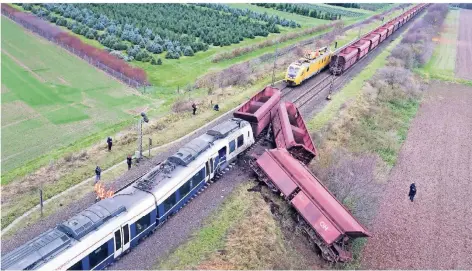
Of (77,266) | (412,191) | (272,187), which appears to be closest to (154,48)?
(272,187)

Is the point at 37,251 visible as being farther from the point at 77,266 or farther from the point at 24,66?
the point at 24,66

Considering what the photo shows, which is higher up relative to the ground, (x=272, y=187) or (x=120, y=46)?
(x=120, y=46)

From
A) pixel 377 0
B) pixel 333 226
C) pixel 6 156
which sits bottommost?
pixel 6 156

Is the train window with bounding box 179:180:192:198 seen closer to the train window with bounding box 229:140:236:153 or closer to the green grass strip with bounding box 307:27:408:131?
the train window with bounding box 229:140:236:153

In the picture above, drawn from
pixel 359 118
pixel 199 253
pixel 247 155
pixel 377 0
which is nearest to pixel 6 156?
pixel 247 155

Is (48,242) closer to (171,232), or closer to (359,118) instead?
(171,232)

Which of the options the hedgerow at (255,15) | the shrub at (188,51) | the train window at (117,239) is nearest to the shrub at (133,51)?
the shrub at (188,51)

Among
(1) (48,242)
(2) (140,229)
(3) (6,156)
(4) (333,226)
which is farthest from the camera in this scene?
(3) (6,156)
